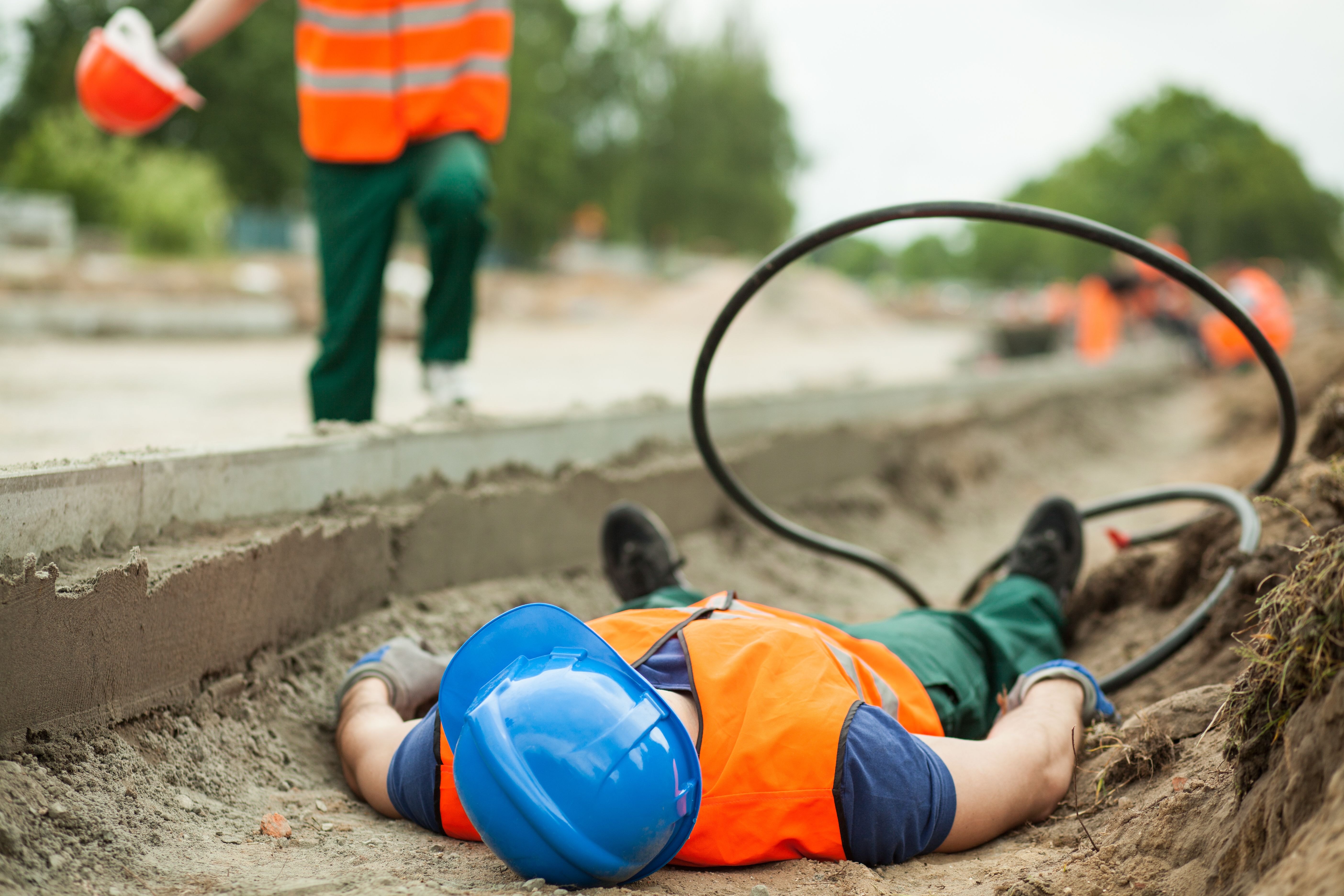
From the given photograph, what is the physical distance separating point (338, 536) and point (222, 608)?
0.40 metres

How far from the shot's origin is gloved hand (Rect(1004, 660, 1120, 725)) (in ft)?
7.29

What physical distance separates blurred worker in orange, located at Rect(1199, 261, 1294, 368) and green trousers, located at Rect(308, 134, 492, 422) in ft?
26.5

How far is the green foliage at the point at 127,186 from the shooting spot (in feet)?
49.9

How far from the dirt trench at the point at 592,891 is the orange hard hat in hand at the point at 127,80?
1.88m

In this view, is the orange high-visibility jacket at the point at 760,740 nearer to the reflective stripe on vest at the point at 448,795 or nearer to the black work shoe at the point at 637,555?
the reflective stripe on vest at the point at 448,795

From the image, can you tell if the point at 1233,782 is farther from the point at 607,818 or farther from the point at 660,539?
the point at 660,539

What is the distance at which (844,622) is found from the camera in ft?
11.3

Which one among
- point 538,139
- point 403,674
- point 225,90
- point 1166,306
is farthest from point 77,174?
point 538,139

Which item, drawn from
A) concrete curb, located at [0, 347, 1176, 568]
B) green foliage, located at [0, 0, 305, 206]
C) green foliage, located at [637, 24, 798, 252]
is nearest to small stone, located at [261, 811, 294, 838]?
concrete curb, located at [0, 347, 1176, 568]

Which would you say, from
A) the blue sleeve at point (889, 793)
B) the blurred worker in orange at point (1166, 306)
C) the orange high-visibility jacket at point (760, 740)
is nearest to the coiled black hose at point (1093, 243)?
the blue sleeve at point (889, 793)

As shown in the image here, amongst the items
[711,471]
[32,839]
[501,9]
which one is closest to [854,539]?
[711,471]

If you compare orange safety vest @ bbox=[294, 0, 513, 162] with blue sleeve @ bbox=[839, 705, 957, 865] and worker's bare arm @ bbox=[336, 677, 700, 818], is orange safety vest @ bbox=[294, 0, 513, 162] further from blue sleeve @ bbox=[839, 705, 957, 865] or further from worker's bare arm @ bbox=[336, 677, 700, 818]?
blue sleeve @ bbox=[839, 705, 957, 865]

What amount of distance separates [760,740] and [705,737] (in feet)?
0.29

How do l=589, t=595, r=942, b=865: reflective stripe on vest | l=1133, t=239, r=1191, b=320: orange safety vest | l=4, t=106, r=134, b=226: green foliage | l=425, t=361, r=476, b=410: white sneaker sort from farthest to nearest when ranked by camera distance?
l=4, t=106, r=134, b=226: green foliage
l=1133, t=239, r=1191, b=320: orange safety vest
l=425, t=361, r=476, b=410: white sneaker
l=589, t=595, r=942, b=865: reflective stripe on vest
